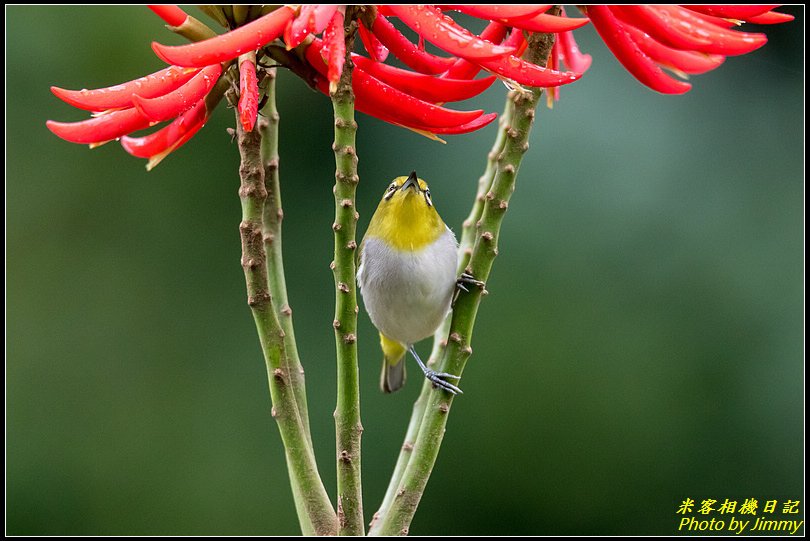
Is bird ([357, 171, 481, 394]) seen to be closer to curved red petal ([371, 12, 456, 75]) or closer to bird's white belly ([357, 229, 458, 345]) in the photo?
bird's white belly ([357, 229, 458, 345])

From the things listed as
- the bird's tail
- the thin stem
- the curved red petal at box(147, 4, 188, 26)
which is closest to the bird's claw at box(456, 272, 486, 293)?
the thin stem

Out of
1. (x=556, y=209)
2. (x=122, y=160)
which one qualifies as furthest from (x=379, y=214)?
(x=122, y=160)

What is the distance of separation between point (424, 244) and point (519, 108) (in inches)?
35.0

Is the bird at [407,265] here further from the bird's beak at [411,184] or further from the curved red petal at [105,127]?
the curved red petal at [105,127]

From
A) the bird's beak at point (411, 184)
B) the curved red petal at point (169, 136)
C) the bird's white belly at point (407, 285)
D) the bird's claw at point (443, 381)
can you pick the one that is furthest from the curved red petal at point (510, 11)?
the bird's white belly at point (407, 285)

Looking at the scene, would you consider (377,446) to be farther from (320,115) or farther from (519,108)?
(519,108)

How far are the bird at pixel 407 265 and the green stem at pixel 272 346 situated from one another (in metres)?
0.81

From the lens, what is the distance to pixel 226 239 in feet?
9.88

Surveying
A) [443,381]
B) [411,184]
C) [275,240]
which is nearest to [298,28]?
[275,240]

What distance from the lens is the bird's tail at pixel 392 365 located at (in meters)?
2.20

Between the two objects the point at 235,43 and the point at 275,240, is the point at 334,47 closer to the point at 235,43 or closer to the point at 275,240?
the point at 235,43

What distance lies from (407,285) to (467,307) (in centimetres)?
76

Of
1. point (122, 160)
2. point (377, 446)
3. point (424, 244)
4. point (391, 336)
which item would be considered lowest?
point (377, 446)

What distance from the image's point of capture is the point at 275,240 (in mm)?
1112
